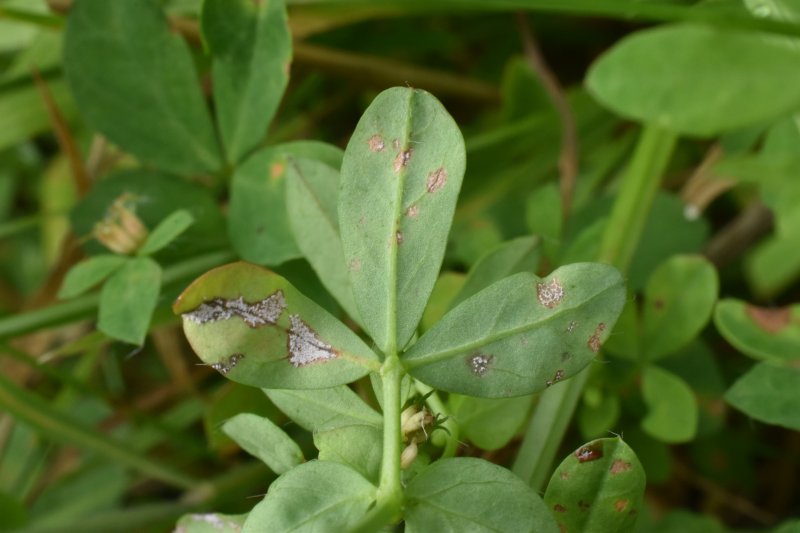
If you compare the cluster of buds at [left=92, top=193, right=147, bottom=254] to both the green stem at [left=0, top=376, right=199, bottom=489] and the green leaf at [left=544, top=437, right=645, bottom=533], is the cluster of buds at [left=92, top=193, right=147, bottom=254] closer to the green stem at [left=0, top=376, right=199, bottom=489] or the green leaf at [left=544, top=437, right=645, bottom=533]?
the green stem at [left=0, top=376, right=199, bottom=489]

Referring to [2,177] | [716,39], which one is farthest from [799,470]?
[2,177]

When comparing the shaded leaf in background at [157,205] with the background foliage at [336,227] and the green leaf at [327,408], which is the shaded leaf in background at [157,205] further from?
the green leaf at [327,408]

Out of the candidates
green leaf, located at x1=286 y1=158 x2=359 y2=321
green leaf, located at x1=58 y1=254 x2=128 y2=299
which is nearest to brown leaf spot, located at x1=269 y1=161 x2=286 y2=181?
green leaf, located at x1=286 y1=158 x2=359 y2=321

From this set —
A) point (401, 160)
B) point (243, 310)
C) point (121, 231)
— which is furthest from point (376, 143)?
point (121, 231)

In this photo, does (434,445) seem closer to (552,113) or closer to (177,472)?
(177,472)

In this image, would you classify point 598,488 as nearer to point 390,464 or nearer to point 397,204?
point 390,464
